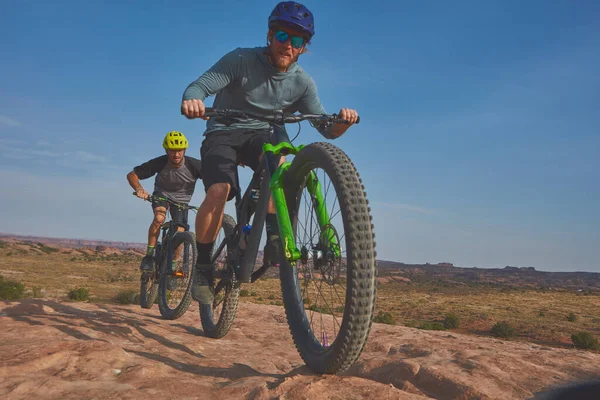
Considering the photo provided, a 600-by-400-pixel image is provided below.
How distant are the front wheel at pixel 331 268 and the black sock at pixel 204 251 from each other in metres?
1.13

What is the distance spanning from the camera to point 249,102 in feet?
14.0

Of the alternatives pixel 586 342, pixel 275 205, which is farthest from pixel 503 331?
pixel 275 205

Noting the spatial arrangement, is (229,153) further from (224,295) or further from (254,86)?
(224,295)

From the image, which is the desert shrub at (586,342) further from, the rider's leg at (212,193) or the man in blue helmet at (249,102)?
the rider's leg at (212,193)

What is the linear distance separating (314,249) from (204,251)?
1.80 metres

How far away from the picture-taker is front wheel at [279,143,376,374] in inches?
103

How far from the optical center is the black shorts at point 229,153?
13.9 ft

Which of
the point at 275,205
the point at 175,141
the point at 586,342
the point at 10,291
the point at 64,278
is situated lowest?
the point at 64,278

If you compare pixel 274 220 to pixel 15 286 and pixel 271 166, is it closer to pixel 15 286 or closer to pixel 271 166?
pixel 271 166

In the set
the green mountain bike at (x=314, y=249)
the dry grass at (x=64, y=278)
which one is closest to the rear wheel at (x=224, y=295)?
the green mountain bike at (x=314, y=249)

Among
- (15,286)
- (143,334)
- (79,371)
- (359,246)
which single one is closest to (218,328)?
(143,334)

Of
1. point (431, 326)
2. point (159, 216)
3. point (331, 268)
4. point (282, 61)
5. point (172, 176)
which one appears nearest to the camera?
point (331, 268)

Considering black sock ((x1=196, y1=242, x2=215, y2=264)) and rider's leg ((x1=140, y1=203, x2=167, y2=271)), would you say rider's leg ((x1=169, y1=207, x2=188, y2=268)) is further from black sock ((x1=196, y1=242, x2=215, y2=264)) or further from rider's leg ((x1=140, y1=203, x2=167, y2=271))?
black sock ((x1=196, y1=242, x2=215, y2=264))

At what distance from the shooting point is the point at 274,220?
3.88m
